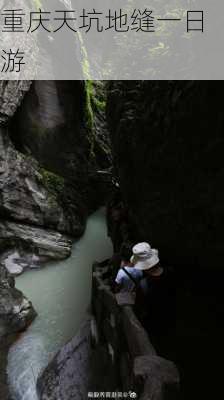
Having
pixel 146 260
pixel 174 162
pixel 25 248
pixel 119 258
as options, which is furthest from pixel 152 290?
pixel 25 248

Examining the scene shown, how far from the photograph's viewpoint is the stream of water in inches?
369

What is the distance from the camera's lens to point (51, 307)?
1266 cm

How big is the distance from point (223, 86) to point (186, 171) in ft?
5.89

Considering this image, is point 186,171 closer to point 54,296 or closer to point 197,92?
point 197,92

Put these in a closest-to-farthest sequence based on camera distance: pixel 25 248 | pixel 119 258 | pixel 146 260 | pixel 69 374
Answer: pixel 146 260
pixel 69 374
pixel 119 258
pixel 25 248

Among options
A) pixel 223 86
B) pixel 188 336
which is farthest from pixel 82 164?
pixel 223 86

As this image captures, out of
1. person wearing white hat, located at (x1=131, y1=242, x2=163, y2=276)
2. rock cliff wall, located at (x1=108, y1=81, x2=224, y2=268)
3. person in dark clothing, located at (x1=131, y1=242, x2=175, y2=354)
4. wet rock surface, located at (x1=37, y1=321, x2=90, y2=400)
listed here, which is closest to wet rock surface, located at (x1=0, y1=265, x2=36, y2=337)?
wet rock surface, located at (x1=37, y1=321, x2=90, y2=400)

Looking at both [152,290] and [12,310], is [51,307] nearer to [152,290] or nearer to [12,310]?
[12,310]

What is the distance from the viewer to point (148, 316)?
5742mm

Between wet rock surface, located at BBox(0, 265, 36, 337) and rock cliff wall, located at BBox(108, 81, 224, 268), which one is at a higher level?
rock cliff wall, located at BBox(108, 81, 224, 268)

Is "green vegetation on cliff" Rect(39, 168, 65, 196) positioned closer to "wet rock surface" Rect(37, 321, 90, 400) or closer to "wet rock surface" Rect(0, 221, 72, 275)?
"wet rock surface" Rect(0, 221, 72, 275)

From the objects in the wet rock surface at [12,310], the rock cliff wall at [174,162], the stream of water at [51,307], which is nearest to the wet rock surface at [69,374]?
the stream of water at [51,307]

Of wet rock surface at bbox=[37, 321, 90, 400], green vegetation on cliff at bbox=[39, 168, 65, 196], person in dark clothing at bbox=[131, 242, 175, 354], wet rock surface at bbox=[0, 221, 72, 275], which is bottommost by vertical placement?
wet rock surface at bbox=[37, 321, 90, 400]

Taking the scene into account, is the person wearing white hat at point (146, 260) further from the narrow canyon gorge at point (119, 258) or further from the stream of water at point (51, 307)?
the stream of water at point (51, 307)
